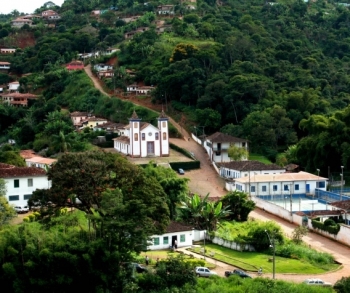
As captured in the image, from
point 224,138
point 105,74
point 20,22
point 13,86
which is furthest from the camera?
point 20,22

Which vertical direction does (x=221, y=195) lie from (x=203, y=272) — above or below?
Answer: above

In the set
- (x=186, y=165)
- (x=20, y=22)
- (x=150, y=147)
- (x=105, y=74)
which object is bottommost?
(x=186, y=165)

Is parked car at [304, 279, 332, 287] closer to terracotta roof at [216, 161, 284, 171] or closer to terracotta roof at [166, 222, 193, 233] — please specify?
terracotta roof at [166, 222, 193, 233]

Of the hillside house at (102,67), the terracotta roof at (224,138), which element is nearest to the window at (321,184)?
the terracotta roof at (224,138)

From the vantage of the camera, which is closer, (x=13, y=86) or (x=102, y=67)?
(x=102, y=67)

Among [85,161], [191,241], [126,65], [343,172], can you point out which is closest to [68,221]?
[85,161]

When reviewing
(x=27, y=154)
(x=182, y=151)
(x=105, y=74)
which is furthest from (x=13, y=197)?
(x=105, y=74)

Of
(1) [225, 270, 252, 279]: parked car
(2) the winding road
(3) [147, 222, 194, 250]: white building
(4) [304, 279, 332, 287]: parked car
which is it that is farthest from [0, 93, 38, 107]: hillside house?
(4) [304, 279, 332, 287]: parked car

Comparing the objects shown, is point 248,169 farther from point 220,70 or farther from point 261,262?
point 220,70
